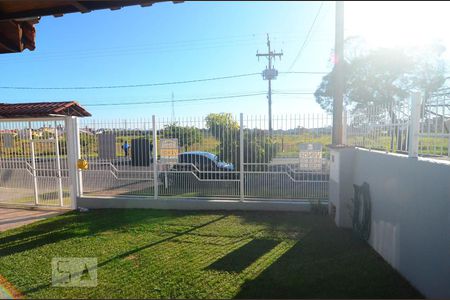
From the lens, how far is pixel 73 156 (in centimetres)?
820

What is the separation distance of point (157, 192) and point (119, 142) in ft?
5.53

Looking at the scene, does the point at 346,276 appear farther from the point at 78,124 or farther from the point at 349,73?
the point at 349,73

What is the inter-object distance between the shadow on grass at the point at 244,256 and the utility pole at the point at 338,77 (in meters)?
2.96

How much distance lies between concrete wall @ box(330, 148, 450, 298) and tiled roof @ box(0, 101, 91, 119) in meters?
7.03

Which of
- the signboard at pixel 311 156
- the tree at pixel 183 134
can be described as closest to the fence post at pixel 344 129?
the signboard at pixel 311 156

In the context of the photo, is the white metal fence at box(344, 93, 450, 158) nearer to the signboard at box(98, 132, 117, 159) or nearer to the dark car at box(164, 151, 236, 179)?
the dark car at box(164, 151, 236, 179)

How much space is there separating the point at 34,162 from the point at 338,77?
8.27 m

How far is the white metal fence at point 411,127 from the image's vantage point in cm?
340

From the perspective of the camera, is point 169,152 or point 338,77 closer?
point 338,77

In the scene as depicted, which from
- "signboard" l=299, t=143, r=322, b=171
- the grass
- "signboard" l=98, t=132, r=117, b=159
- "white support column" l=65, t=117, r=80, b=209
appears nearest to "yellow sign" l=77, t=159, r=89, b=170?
"white support column" l=65, t=117, r=80, b=209

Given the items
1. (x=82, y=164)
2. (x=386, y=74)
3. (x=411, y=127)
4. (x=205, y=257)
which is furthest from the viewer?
(x=386, y=74)

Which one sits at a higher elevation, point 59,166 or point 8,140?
point 8,140

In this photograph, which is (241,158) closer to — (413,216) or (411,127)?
(411,127)

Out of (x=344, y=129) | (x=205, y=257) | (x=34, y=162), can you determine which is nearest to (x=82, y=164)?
(x=34, y=162)
